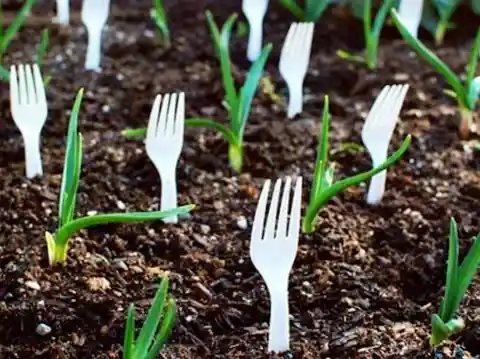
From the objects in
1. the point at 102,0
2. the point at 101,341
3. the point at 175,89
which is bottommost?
the point at 101,341

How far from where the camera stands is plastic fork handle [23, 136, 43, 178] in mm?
1560

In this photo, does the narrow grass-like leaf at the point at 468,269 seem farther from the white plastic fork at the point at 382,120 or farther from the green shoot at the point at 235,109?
the green shoot at the point at 235,109

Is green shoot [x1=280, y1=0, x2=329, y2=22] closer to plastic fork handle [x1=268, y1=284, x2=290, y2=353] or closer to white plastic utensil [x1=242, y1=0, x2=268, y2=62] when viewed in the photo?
white plastic utensil [x1=242, y1=0, x2=268, y2=62]

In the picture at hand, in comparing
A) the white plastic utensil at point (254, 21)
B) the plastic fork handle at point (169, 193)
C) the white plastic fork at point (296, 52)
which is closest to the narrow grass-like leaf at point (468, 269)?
the plastic fork handle at point (169, 193)

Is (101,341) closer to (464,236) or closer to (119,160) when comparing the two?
(119,160)

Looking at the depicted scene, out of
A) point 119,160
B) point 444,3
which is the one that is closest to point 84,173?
point 119,160

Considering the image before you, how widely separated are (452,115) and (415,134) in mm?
117

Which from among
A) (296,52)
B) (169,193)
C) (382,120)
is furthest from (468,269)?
(296,52)

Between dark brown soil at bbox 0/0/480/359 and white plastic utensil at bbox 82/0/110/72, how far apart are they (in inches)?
1.1

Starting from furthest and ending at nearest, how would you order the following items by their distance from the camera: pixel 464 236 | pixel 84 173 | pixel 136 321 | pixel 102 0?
pixel 102 0 → pixel 84 173 → pixel 464 236 → pixel 136 321

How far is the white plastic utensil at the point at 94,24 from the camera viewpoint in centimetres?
186

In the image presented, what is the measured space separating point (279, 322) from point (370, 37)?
877 mm

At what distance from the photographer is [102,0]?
1.86 metres

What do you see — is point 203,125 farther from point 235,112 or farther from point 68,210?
point 68,210
